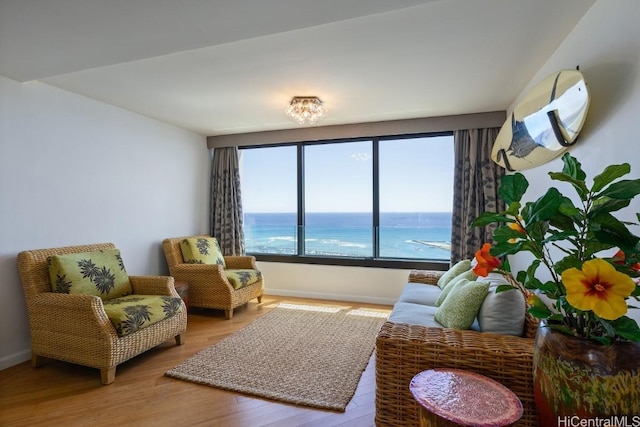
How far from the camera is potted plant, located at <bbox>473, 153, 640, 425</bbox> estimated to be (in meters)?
0.91

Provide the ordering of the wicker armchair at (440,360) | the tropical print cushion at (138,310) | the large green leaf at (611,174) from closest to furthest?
1. the large green leaf at (611,174)
2. the wicker armchair at (440,360)
3. the tropical print cushion at (138,310)

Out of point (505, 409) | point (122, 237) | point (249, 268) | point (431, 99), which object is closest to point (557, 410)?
point (505, 409)

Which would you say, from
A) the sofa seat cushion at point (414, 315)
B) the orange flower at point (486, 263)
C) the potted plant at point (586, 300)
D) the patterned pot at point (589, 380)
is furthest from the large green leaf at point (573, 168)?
the sofa seat cushion at point (414, 315)

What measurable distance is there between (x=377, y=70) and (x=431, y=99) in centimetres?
96

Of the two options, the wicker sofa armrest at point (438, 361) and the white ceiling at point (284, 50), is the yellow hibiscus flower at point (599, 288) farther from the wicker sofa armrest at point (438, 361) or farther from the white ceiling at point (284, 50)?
the white ceiling at point (284, 50)

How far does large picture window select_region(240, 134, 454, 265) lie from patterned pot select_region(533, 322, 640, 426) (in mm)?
2896

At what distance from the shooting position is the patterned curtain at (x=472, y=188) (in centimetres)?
350

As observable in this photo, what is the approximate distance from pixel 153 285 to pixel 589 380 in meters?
3.10

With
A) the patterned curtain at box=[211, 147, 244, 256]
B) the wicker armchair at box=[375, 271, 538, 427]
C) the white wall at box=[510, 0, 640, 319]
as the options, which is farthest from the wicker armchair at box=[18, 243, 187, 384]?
the white wall at box=[510, 0, 640, 319]

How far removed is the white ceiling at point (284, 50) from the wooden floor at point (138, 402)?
2189 mm

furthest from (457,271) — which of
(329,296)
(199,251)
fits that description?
(199,251)

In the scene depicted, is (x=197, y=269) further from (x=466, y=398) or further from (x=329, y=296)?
(x=466, y=398)

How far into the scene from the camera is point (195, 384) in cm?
215

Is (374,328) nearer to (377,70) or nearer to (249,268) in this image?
(249,268)
